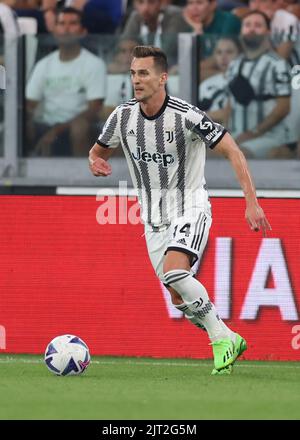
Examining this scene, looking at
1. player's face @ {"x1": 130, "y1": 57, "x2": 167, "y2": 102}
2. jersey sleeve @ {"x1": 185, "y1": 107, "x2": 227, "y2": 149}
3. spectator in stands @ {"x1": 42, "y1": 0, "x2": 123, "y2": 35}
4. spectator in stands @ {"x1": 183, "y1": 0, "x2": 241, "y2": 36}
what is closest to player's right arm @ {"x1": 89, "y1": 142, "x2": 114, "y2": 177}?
player's face @ {"x1": 130, "y1": 57, "x2": 167, "y2": 102}

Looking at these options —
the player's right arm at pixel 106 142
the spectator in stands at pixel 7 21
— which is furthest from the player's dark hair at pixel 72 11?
the player's right arm at pixel 106 142

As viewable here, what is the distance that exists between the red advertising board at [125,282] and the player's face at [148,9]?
323cm

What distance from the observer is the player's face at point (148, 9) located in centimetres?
1357

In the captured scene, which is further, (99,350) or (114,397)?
(99,350)

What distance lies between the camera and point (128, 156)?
949 centimetres

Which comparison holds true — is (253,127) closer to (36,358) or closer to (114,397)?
(36,358)

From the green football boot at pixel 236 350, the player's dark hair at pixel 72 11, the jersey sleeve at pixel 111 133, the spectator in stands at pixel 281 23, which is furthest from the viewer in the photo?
the player's dark hair at pixel 72 11

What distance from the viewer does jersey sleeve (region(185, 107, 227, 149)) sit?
905 cm

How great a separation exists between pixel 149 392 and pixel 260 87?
5488 mm

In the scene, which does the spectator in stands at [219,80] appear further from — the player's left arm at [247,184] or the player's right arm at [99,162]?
the player's left arm at [247,184]

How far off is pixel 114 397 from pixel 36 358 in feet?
10.5

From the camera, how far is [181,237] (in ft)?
29.9
